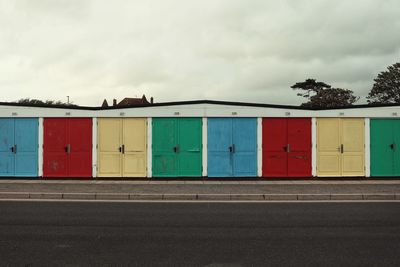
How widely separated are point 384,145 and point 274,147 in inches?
170

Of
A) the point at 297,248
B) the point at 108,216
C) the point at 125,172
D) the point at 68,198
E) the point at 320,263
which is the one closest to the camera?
the point at 320,263

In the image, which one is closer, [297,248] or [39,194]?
[297,248]

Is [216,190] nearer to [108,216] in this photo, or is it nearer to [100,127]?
[108,216]

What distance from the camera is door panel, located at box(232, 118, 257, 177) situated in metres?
16.3

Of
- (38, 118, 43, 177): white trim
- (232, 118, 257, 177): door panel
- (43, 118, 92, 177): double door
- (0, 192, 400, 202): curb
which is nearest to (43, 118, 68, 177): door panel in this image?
(43, 118, 92, 177): double door

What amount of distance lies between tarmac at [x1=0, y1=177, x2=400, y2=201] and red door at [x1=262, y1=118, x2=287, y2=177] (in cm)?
43

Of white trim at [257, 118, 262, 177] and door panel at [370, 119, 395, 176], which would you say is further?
door panel at [370, 119, 395, 176]

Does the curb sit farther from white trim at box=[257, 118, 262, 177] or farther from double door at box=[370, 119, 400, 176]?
double door at box=[370, 119, 400, 176]

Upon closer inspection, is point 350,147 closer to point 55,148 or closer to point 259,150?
point 259,150

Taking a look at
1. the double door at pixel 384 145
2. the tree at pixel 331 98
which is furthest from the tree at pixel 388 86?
the double door at pixel 384 145

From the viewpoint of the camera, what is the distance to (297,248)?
6.63m

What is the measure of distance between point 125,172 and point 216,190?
15.3 feet

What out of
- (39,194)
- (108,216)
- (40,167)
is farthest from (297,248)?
(40,167)

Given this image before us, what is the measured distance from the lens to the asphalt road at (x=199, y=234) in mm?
6027
